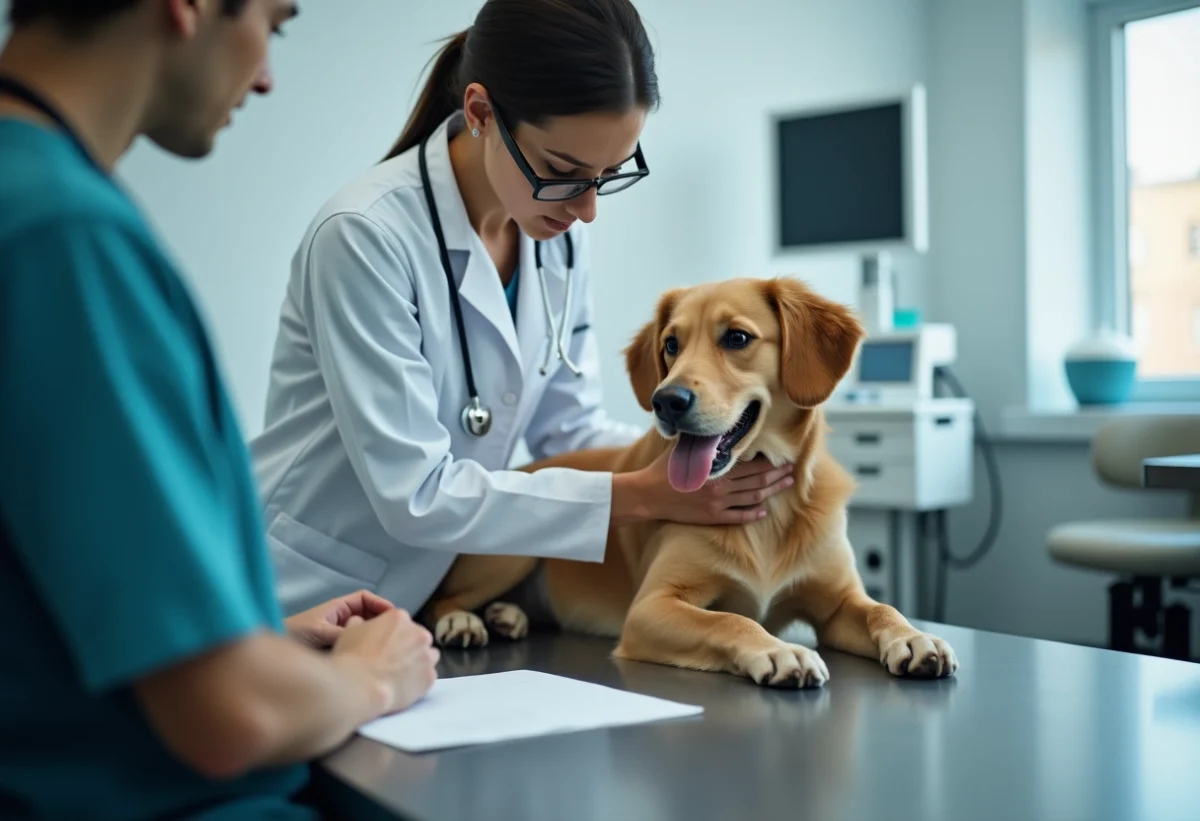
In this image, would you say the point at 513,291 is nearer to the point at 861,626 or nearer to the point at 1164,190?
the point at 861,626

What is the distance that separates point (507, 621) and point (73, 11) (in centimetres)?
103

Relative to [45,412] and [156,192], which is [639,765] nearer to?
[45,412]

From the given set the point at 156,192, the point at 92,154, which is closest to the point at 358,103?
the point at 156,192

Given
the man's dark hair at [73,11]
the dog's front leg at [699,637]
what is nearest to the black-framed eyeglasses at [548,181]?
the dog's front leg at [699,637]

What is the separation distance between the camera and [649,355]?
1.72 metres

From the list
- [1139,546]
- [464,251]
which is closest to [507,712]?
[464,251]

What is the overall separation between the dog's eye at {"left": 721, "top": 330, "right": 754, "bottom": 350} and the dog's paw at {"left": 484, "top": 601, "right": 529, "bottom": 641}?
457 millimetres

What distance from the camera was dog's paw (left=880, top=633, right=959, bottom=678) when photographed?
1117 mm

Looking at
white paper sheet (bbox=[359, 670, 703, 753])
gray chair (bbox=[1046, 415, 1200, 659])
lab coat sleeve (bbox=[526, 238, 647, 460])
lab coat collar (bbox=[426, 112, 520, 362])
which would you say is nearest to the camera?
white paper sheet (bbox=[359, 670, 703, 753])

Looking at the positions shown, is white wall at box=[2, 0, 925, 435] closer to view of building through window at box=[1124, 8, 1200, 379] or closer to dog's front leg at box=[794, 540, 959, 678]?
view of building through window at box=[1124, 8, 1200, 379]

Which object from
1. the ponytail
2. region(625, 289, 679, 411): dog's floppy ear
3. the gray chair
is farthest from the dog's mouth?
the gray chair

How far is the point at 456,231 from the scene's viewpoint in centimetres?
152

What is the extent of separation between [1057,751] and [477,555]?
92 centimetres

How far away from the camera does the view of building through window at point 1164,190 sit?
13.8 ft
